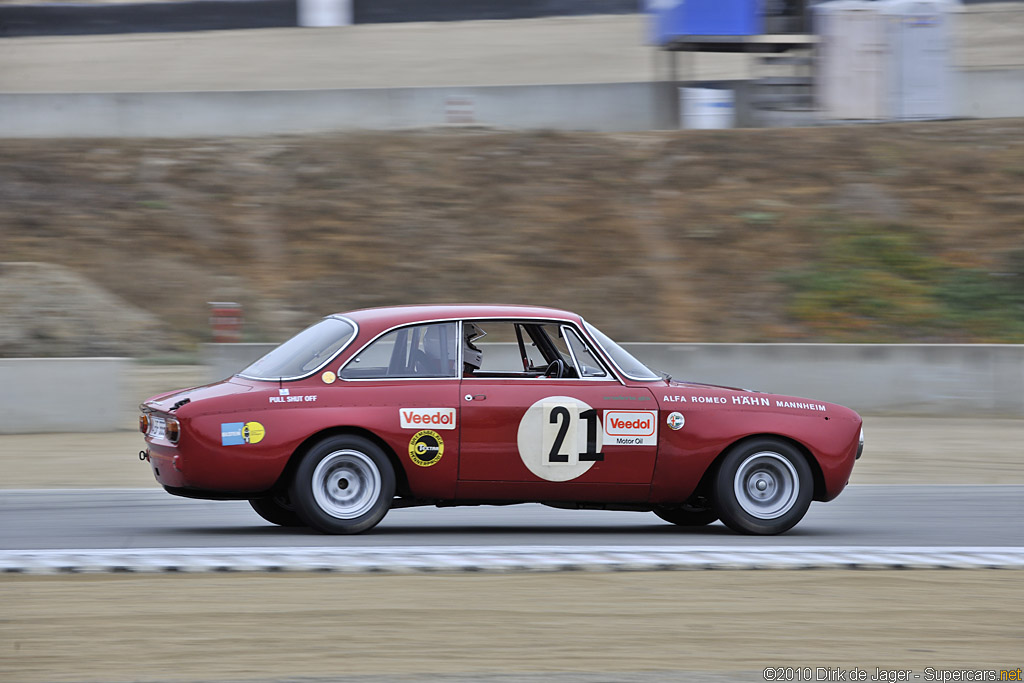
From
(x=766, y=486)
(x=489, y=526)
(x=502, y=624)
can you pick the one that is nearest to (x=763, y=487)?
(x=766, y=486)

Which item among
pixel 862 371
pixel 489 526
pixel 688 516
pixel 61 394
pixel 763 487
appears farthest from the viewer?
pixel 862 371

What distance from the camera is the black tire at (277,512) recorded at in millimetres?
7836

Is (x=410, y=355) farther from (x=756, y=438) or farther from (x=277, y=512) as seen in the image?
(x=756, y=438)

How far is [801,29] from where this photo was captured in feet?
89.1

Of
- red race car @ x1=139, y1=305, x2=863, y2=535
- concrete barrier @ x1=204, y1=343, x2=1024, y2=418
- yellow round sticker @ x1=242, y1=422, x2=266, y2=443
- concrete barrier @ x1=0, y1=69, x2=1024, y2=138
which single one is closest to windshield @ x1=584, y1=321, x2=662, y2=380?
red race car @ x1=139, y1=305, x2=863, y2=535

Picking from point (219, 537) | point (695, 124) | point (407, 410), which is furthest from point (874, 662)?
point (695, 124)

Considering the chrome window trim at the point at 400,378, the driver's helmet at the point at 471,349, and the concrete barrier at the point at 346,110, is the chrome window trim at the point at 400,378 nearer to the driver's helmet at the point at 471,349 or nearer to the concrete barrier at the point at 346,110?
the driver's helmet at the point at 471,349

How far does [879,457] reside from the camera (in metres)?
12.3

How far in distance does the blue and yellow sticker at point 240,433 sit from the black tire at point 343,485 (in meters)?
0.29

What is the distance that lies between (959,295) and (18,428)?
14.1 m

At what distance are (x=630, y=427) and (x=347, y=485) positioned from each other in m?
1.65

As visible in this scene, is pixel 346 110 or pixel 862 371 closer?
pixel 862 371

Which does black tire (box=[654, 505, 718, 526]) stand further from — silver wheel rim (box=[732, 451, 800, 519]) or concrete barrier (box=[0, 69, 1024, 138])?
concrete barrier (box=[0, 69, 1024, 138])

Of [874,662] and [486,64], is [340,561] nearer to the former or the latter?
[874,662]
